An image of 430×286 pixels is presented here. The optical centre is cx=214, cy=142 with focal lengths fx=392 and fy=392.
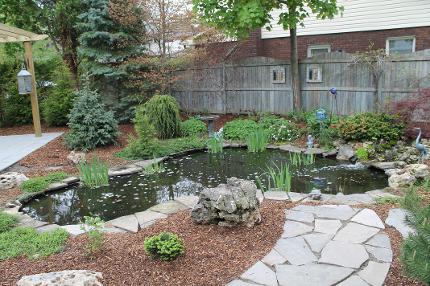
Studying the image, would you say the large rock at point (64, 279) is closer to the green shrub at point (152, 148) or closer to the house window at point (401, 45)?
the green shrub at point (152, 148)

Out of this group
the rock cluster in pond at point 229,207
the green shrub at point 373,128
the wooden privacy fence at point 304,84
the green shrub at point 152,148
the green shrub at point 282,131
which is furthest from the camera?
the green shrub at point 282,131

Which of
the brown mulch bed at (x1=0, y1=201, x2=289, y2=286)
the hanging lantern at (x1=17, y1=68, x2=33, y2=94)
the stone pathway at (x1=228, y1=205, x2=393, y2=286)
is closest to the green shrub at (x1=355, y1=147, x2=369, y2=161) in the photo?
the stone pathway at (x1=228, y1=205, x2=393, y2=286)

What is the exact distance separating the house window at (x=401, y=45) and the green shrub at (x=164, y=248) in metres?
10.1

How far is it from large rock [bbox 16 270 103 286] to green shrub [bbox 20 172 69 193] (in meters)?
3.27

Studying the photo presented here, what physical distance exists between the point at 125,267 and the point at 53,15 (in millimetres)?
10923

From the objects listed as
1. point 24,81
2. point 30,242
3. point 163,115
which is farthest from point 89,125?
point 30,242

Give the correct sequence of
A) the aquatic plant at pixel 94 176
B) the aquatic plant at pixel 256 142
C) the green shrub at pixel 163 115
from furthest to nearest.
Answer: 1. the green shrub at pixel 163 115
2. the aquatic plant at pixel 256 142
3. the aquatic plant at pixel 94 176

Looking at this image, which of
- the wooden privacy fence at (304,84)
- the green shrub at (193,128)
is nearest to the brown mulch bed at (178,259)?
the green shrub at (193,128)

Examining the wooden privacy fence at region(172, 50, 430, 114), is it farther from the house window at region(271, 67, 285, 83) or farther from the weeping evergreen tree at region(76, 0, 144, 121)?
the weeping evergreen tree at region(76, 0, 144, 121)

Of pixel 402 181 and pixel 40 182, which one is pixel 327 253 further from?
pixel 40 182

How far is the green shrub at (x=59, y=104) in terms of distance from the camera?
36.6 feet

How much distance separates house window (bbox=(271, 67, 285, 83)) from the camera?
10.8 meters

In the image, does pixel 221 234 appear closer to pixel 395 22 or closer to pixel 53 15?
pixel 395 22

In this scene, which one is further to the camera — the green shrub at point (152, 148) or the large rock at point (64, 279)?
the green shrub at point (152, 148)
